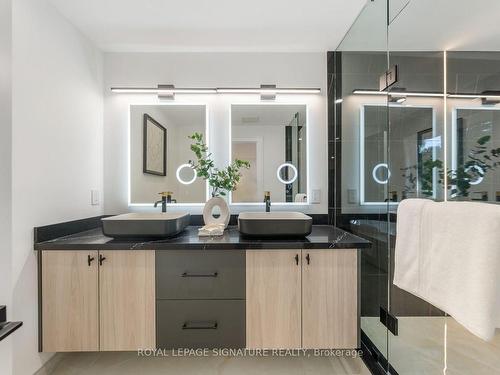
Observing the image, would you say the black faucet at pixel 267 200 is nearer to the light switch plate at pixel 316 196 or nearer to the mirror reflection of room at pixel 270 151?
the mirror reflection of room at pixel 270 151

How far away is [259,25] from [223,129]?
32.2 inches

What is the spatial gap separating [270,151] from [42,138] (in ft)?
5.17

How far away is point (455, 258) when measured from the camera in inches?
39.3

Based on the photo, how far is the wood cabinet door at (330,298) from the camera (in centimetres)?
151

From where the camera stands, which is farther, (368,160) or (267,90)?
(267,90)

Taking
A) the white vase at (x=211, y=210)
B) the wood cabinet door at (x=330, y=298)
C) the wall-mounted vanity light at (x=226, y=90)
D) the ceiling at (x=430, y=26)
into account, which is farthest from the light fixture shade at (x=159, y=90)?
the wood cabinet door at (x=330, y=298)

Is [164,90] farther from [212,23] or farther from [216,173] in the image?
[216,173]

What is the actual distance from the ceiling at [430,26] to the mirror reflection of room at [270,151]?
729mm

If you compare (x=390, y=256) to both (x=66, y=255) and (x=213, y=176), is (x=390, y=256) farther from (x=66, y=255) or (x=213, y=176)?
(x=66, y=255)

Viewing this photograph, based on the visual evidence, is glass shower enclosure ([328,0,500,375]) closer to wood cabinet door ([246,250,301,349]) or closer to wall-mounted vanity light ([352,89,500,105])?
wall-mounted vanity light ([352,89,500,105])

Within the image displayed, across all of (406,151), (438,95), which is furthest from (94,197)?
(438,95)

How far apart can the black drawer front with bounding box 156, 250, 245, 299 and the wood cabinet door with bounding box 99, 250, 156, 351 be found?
8 centimetres

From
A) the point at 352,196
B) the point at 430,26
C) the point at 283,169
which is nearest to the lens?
the point at 430,26

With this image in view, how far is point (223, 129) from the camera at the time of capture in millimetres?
2188
